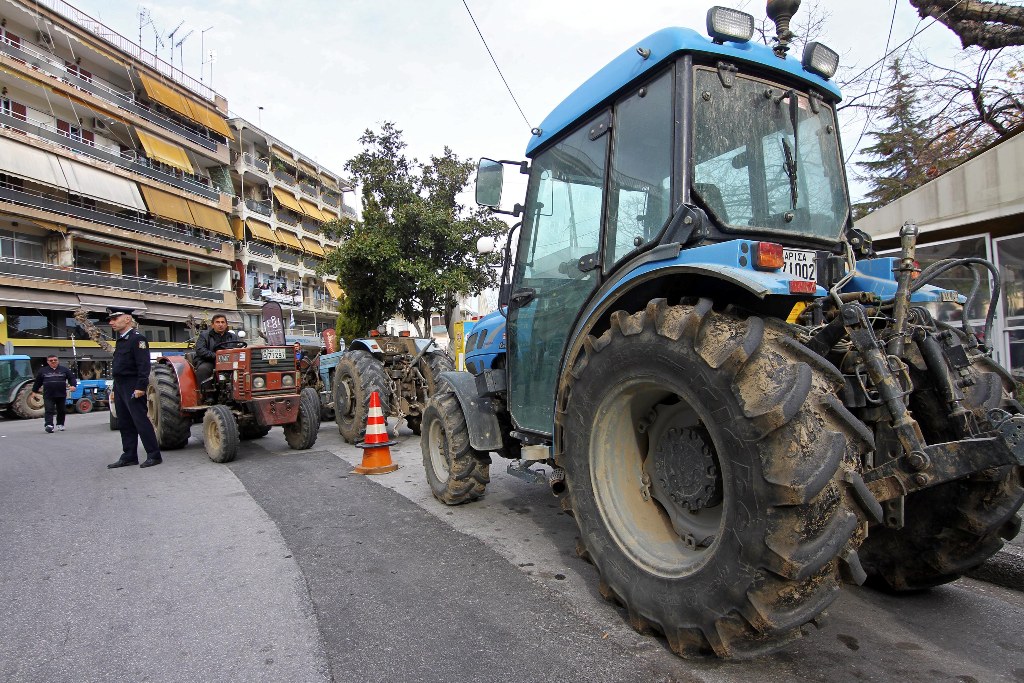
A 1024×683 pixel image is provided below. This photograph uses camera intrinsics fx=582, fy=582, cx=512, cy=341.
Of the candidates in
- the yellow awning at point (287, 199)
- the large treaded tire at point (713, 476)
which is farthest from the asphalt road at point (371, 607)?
the yellow awning at point (287, 199)

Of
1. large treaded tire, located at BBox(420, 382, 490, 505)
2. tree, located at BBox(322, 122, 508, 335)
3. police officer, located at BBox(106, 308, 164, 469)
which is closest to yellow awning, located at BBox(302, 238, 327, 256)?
tree, located at BBox(322, 122, 508, 335)

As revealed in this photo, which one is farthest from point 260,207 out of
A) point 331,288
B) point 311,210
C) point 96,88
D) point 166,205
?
point 96,88

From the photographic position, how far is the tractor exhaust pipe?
2781 mm

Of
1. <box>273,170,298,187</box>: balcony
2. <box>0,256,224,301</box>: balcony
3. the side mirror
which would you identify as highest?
<box>273,170,298,187</box>: balcony

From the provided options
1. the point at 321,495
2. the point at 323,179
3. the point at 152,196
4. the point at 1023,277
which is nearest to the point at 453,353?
the point at 321,495

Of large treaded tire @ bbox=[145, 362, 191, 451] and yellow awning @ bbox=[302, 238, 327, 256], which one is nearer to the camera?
large treaded tire @ bbox=[145, 362, 191, 451]

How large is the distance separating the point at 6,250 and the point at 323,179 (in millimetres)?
26681

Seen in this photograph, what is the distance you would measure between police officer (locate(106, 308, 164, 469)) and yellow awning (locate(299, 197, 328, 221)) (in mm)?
39411

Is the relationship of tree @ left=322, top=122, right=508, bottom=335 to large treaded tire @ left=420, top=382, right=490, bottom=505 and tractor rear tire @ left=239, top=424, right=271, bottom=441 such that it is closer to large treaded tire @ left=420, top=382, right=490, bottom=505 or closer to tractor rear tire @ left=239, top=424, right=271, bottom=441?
Result: tractor rear tire @ left=239, top=424, right=271, bottom=441

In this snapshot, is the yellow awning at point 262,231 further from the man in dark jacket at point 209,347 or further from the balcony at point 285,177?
the man in dark jacket at point 209,347

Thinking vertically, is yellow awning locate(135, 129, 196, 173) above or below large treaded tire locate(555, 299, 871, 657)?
above

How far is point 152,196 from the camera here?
3038 cm

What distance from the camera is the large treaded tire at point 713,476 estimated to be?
1.93 meters

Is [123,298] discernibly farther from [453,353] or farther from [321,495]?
[321,495]
